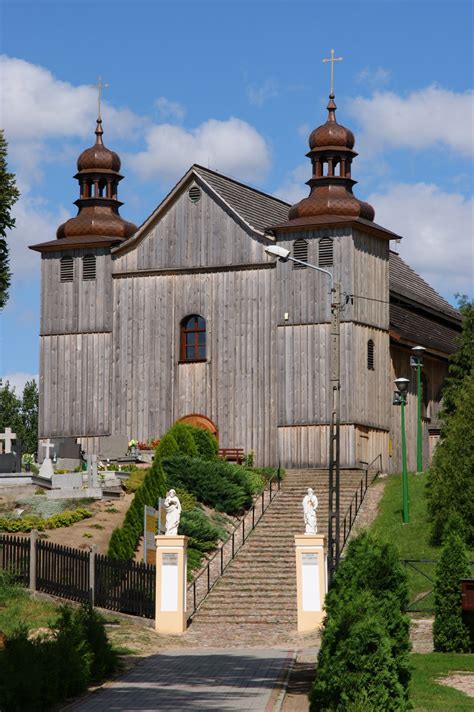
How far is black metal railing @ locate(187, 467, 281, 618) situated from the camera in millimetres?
32719

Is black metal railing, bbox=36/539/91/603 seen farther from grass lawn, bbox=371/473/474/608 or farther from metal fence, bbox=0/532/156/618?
grass lawn, bbox=371/473/474/608

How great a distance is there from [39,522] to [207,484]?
5.80m

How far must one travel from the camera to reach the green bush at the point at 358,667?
1631 centimetres

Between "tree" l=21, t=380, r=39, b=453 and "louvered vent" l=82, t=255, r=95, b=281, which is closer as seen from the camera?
"louvered vent" l=82, t=255, r=95, b=281

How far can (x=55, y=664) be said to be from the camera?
18.8 metres

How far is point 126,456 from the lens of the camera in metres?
45.7

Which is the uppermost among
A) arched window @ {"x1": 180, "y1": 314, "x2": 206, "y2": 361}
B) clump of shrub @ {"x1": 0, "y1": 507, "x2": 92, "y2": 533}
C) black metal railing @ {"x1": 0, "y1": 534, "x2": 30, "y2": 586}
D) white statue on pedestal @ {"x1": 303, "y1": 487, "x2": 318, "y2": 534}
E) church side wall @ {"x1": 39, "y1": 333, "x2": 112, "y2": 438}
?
arched window @ {"x1": 180, "y1": 314, "x2": 206, "y2": 361}

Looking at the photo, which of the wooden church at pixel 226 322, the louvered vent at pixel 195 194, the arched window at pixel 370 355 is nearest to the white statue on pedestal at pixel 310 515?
the wooden church at pixel 226 322

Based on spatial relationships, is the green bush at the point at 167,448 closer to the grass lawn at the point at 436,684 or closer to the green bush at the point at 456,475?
the green bush at the point at 456,475

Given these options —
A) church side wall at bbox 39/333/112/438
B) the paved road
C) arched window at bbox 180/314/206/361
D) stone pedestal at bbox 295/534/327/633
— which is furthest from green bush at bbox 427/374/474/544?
church side wall at bbox 39/333/112/438

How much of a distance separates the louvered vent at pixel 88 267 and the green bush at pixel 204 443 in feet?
28.2

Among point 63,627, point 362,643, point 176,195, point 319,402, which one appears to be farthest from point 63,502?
point 362,643

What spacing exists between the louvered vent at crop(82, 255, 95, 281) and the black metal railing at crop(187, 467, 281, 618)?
10.7 metres

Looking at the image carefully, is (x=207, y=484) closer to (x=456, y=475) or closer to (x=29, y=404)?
(x=456, y=475)
